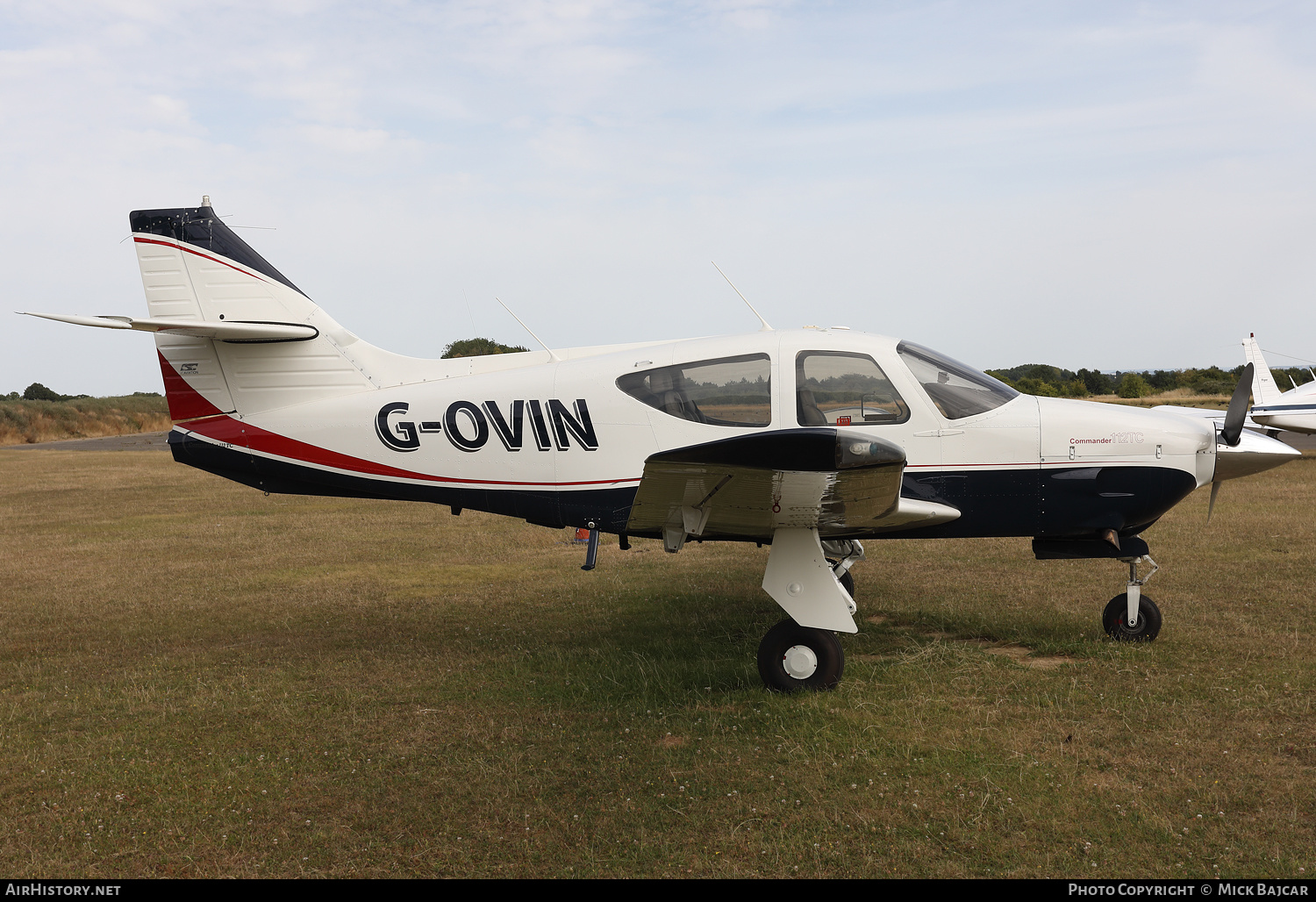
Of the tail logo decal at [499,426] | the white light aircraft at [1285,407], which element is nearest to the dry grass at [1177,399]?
the white light aircraft at [1285,407]

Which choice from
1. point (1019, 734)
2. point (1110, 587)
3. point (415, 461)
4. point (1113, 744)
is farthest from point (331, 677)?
point (1110, 587)

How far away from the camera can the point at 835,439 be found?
4301mm

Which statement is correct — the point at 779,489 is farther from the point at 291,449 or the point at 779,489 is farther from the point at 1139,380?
the point at 1139,380

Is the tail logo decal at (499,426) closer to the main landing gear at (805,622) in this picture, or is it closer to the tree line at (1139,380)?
the main landing gear at (805,622)

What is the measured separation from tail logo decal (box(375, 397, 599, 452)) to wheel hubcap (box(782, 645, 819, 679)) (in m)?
2.03

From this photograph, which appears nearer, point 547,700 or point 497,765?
point 497,765

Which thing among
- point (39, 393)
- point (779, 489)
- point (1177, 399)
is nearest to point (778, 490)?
Answer: point (779, 489)

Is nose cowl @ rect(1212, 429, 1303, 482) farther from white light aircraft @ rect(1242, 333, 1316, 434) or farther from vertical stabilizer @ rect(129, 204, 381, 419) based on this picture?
white light aircraft @ rect(1242, 333, 1316, 434)

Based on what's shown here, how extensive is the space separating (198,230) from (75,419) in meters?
44.4

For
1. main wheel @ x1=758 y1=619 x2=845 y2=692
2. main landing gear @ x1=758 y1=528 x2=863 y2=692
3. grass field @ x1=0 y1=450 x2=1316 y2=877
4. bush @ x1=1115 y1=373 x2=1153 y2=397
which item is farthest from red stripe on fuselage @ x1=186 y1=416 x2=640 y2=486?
bush @ x1=1115 y1=373 x2=1153 y2=397

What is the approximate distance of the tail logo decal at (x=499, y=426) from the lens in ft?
20.8

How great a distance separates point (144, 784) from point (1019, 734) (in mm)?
4867
